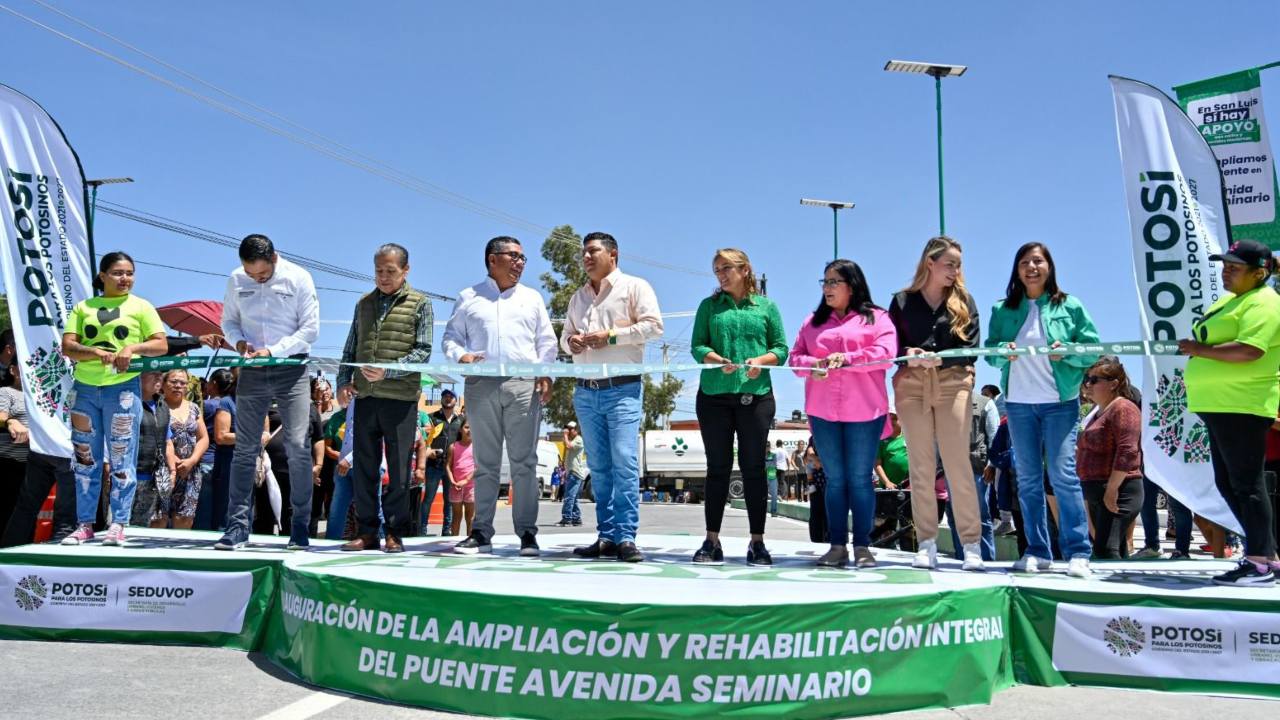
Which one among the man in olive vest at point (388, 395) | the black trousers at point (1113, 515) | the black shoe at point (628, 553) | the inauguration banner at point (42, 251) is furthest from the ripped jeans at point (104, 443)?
the black trousers at point (1113, 515)

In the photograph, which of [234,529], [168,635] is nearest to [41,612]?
[168,635]

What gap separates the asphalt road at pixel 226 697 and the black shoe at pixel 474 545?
1.50 m

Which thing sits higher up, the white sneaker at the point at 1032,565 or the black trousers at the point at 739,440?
the black trousers at the point at 739,440

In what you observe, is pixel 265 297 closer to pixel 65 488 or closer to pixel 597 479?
pixel 65 488

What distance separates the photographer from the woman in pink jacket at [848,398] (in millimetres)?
5227

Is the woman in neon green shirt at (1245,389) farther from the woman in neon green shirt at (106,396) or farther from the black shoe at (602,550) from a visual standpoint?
the woman in neon green shirt at (106,396)

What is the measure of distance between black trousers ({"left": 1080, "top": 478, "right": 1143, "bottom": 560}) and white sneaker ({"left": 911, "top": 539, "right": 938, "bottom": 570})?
2.47 m

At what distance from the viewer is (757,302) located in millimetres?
5664

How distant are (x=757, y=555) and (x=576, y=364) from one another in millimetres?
1579

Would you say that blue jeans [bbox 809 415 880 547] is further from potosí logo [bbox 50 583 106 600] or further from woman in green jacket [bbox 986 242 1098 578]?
potosí logo [bbox 50 583 106 600]

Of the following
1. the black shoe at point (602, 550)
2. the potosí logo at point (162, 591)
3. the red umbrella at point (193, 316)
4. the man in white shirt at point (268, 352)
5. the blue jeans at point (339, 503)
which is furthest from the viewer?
the red umbrella at point (193, 316)

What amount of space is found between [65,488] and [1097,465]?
7627mm

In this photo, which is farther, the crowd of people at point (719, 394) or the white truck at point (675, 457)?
the white truck at point (675, 457)

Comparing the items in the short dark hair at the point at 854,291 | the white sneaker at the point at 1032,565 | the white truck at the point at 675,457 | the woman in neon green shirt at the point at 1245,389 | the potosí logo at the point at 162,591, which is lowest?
the white truck at the point at 675,457
